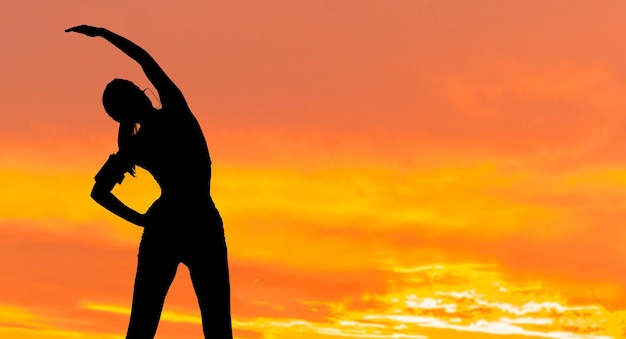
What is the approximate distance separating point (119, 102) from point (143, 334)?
258cm

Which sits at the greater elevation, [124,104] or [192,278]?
[124,104]

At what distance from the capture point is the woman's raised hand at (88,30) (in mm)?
8587

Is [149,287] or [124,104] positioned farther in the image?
[149,287]

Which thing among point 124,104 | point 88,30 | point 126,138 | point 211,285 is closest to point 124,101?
point 124,104

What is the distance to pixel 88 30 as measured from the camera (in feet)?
28.4

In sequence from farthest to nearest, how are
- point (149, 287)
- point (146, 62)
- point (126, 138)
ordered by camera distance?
point (149, 287)
point (126, 138)
point (146, 62)

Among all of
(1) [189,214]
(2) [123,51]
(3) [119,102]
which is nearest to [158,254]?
(1) [189,214]

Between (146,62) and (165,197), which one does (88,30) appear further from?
(165,197)

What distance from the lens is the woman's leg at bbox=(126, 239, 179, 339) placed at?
866cm

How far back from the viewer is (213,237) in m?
8.62

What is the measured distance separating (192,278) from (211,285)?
24 cm

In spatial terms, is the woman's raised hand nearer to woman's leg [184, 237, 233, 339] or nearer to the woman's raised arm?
the woman's raised arm

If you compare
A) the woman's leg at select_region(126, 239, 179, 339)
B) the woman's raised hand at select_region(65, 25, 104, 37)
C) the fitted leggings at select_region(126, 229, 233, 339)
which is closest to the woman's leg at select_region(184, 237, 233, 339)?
the fitted leggings at select_region(126, 229, 233, 339)

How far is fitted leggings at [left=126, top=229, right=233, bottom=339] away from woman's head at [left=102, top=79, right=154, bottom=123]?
50.8 inches
